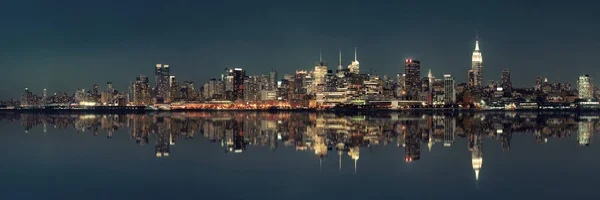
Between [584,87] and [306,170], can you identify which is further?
[584,87]

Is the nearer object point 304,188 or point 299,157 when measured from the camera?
point 304,188

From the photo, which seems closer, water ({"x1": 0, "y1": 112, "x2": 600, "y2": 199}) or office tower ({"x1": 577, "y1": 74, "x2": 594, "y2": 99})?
water ({"x1": 0, "y1": 112, "x2": 600, "y2": 199})

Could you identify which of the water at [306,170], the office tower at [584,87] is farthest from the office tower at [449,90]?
the water at [306,170]

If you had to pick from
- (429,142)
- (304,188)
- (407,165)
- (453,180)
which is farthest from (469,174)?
(429,142)

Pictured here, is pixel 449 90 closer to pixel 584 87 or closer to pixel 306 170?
pixel 584 87

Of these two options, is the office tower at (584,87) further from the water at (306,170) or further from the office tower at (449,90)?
the water at (306,170)

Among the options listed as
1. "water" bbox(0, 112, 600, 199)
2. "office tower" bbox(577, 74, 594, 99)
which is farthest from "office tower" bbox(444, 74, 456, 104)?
"water" bbox(0, 112, 600, 199)

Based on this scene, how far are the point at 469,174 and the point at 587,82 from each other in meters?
197

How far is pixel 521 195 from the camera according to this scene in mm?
13734

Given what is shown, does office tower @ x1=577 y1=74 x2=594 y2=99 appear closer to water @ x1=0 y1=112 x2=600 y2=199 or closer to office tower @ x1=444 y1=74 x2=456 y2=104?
office tower @ x1=444 y1=74 x2=456 y2=104

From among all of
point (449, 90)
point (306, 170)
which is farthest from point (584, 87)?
point (306, 170)

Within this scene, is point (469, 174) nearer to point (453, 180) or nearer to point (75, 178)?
point (453, 180)

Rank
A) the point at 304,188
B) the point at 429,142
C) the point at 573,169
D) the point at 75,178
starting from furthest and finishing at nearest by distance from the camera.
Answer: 1. the point at 429,142
2. the point at 573,169
3. the point at 75,178
4. the point at 304,188

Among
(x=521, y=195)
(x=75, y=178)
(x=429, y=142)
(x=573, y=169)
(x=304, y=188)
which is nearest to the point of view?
(x=521, y=195)
